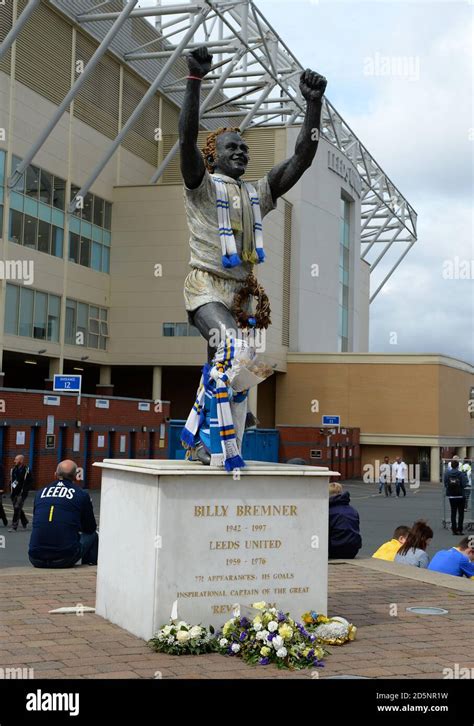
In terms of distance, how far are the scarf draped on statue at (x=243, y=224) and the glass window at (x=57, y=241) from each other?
3354 centimetres

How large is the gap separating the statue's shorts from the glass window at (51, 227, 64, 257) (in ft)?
111

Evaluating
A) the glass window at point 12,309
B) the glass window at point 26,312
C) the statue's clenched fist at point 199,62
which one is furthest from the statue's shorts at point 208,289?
the glass window at point 26,312

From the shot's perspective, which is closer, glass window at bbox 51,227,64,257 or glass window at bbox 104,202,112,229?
glass window at bbox 51,227,64,257

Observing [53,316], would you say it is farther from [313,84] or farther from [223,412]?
[223,412]

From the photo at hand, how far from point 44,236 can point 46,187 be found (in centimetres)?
211

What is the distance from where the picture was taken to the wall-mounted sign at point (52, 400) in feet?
96.2

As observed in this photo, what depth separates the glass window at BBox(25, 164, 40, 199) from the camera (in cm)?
3819

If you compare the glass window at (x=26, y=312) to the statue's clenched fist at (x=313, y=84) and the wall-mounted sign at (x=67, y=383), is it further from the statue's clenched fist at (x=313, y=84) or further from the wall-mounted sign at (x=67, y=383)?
the statue's clenched fist at (x=313, y=84)

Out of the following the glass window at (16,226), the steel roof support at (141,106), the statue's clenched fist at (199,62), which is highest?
the steel roof support at (141,106)

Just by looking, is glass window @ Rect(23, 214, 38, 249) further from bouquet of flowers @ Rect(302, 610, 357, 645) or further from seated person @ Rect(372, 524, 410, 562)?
bouquet of flowers @ Rect(302, 610, 357, 645)

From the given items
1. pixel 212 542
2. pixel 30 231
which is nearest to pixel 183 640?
pixel 212 542

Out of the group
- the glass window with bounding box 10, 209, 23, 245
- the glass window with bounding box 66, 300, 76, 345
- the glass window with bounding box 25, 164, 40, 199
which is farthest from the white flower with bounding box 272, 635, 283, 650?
the glass window with bounding box 66, 300, 76, 345
